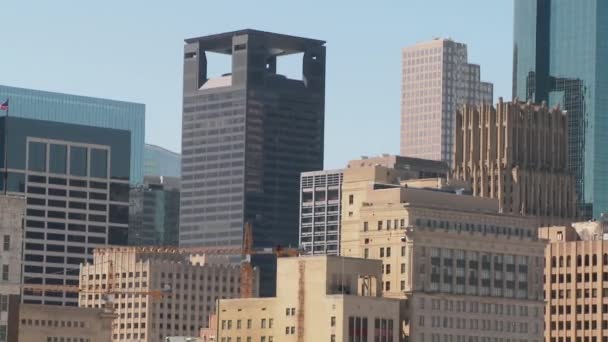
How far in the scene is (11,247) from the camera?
607ft

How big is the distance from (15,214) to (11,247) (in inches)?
126

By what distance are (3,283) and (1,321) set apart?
3001mm

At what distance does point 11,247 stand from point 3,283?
3.31 m

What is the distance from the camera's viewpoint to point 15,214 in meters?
187

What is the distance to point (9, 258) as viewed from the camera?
184 meters

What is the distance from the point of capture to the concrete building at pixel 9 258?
18300 cm

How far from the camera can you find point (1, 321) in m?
183

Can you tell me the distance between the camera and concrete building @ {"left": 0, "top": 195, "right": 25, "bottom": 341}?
18300 cm

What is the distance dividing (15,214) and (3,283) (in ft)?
21.3

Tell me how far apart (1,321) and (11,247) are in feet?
19.9

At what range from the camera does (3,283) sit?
7215 inches
